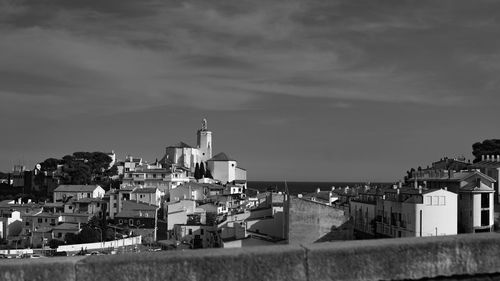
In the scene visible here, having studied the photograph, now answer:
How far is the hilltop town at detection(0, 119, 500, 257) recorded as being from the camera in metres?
38.9

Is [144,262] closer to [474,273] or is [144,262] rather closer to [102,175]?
[474,273]

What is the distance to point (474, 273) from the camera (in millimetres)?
5301

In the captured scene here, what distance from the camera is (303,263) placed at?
5148 millimetres

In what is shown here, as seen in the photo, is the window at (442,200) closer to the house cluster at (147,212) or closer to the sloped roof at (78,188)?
the house cluster at (147,212)

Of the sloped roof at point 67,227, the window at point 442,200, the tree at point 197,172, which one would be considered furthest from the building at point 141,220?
the tree at point 197,172

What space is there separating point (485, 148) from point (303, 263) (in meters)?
89.4

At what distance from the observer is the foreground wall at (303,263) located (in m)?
4.99

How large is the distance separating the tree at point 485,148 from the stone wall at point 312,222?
54.7 metres

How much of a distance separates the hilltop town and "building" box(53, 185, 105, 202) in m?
0.19

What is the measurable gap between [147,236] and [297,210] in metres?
32.8

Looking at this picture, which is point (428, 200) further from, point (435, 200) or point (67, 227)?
point (67, 227)

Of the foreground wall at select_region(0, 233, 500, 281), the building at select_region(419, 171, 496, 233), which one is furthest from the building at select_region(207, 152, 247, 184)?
the foreground wall at select_region(0, 233, 500, 281)

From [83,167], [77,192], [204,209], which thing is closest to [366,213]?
[204,209]

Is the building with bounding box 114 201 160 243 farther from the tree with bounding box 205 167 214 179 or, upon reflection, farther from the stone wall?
the tree with bounding box 205 167 214 179
